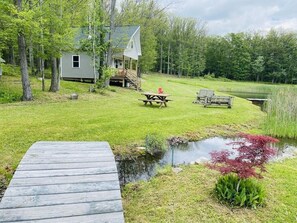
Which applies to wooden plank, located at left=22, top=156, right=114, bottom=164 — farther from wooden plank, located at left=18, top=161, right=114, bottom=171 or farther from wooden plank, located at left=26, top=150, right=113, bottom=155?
wooden plank, located at left=26, top=150, right=113, bottom=155

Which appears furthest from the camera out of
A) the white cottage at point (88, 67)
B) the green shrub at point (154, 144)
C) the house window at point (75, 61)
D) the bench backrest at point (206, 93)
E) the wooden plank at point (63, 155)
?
the house window at point (75, 61)

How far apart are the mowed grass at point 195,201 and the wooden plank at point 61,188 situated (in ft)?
3.68

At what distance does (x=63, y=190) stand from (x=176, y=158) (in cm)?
458

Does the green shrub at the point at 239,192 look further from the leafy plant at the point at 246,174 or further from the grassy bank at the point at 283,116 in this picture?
the grassy bank at the point at 283,116

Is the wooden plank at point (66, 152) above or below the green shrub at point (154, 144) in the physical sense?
above

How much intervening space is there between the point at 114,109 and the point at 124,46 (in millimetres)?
11467

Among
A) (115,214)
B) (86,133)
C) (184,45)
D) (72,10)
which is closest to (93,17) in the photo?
(72,10)

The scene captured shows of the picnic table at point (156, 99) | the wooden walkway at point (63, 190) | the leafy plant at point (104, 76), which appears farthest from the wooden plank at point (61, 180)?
the leafy plant at point (104, 76)

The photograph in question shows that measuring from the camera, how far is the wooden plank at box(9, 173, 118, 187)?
8.92 ft

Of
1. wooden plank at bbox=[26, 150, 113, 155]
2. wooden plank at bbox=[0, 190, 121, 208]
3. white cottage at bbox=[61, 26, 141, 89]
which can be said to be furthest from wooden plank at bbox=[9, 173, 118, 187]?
white cottage at bbox=[61, 26, 141, 89]

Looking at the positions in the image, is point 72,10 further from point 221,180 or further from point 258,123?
point 221,180

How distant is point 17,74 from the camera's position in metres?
18.6

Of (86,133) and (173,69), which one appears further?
(173,69)

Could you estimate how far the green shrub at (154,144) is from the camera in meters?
7.25
